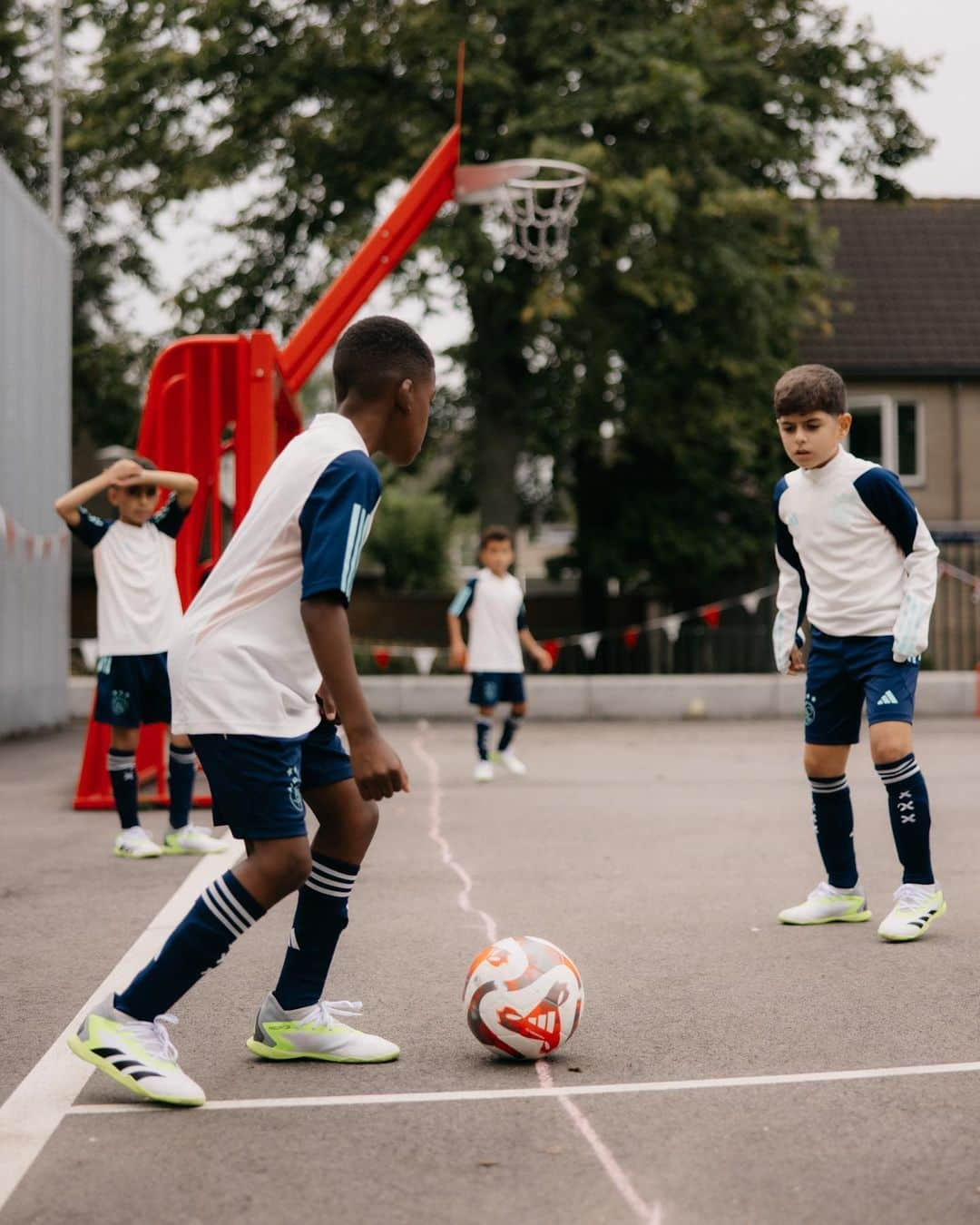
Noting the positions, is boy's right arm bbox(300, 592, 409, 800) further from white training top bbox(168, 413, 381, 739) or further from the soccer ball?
the soccer ball

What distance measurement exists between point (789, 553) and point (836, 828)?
1028 mm

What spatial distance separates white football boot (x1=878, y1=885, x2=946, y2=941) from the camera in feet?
18.4

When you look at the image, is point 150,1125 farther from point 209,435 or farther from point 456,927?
point 209,435

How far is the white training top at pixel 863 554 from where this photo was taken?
5.70m

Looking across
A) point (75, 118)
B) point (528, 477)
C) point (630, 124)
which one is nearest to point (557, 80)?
point (630, 124)

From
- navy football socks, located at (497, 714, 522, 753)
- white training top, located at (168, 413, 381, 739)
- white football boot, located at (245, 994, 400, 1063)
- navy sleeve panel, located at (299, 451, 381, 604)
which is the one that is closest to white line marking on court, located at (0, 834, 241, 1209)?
white football boot, located at (245, 994, 400, 1063)

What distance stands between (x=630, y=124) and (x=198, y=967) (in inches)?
776

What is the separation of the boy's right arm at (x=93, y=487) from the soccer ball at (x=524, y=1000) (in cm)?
462

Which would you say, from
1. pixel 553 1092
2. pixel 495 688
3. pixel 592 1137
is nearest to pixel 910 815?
pixel 553 1092

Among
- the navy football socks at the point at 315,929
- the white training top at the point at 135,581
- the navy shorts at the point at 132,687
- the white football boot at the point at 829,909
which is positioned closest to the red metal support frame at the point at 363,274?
the white training top at the point at 135,581

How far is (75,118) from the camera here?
23875 millimetres

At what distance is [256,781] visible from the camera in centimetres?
372

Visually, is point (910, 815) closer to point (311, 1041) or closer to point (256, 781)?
point (311, 1041)

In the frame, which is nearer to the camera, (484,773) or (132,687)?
(132,687)
